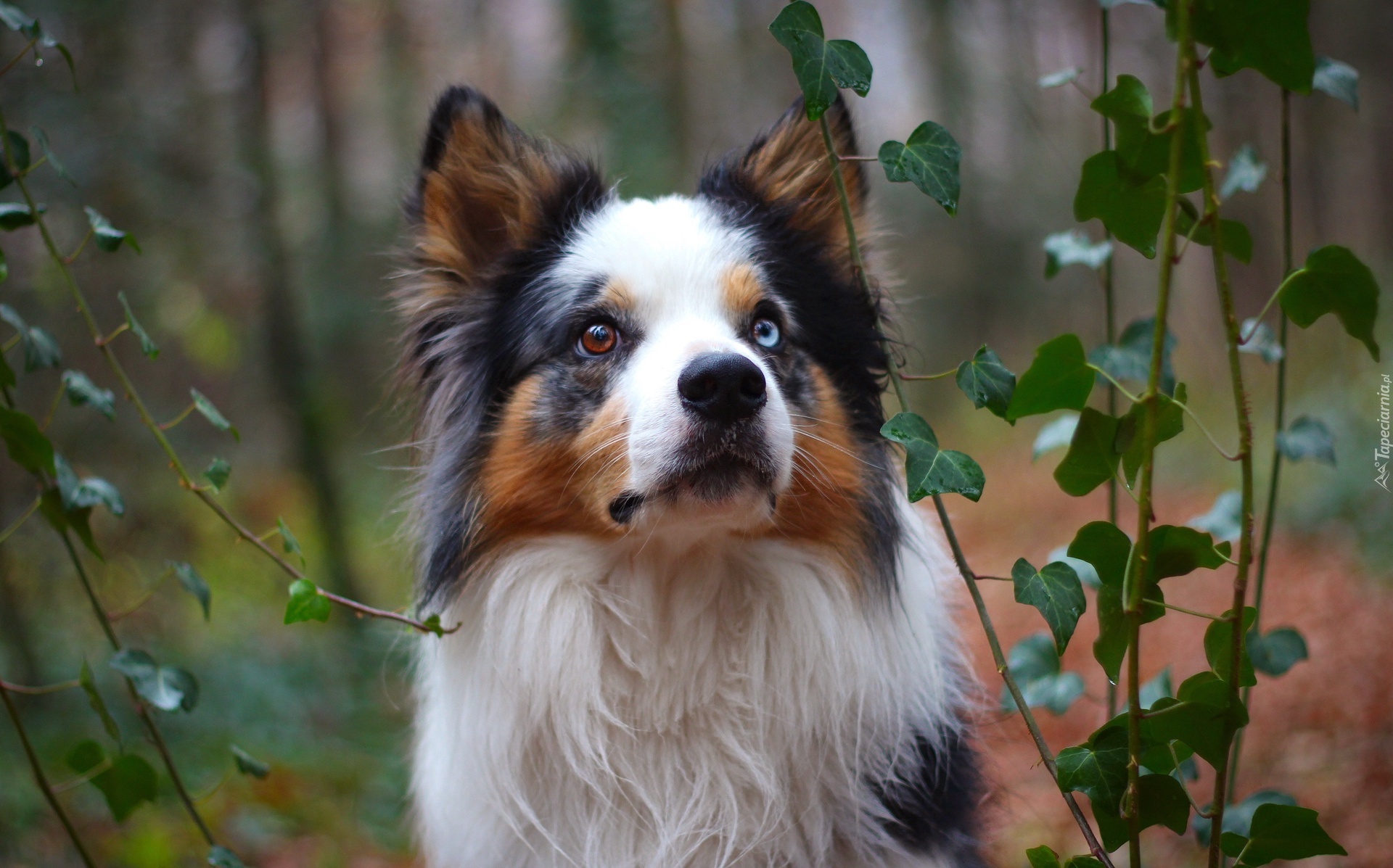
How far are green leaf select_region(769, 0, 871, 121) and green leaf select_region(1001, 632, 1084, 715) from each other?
161 cm

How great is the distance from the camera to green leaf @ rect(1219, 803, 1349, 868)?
162 centimetres

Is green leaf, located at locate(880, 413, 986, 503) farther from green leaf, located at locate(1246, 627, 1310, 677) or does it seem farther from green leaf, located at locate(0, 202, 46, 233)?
green leaf, located at locate(0, 202, 46, 233)

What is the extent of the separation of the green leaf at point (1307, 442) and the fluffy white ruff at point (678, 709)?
107 centimetres

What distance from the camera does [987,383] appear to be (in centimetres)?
183

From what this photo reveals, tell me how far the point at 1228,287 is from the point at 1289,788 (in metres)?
3.27

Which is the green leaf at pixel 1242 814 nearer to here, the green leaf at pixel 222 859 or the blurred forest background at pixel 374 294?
the blurred forest background at pixel 374 294

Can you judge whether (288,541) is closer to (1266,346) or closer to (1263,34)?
(1263,34)

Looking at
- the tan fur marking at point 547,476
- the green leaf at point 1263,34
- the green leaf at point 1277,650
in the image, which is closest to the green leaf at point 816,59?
the green leaf at point 1263,34

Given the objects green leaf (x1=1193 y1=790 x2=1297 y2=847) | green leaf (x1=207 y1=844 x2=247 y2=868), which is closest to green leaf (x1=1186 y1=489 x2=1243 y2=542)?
green leaf (x1=1193 y1=790 x2=1297 y2=847)

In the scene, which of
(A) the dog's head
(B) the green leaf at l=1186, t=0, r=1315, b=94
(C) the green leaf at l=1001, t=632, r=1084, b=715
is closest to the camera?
(B) the green leaf at l=1186, t=0, r=1315, b=94

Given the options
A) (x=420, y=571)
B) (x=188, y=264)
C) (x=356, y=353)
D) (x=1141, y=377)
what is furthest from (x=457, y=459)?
(x=356, y=353)

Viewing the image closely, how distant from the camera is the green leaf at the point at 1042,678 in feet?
8.57

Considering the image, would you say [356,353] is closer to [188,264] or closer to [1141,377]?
[188,264]

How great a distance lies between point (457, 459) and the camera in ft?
8.46
